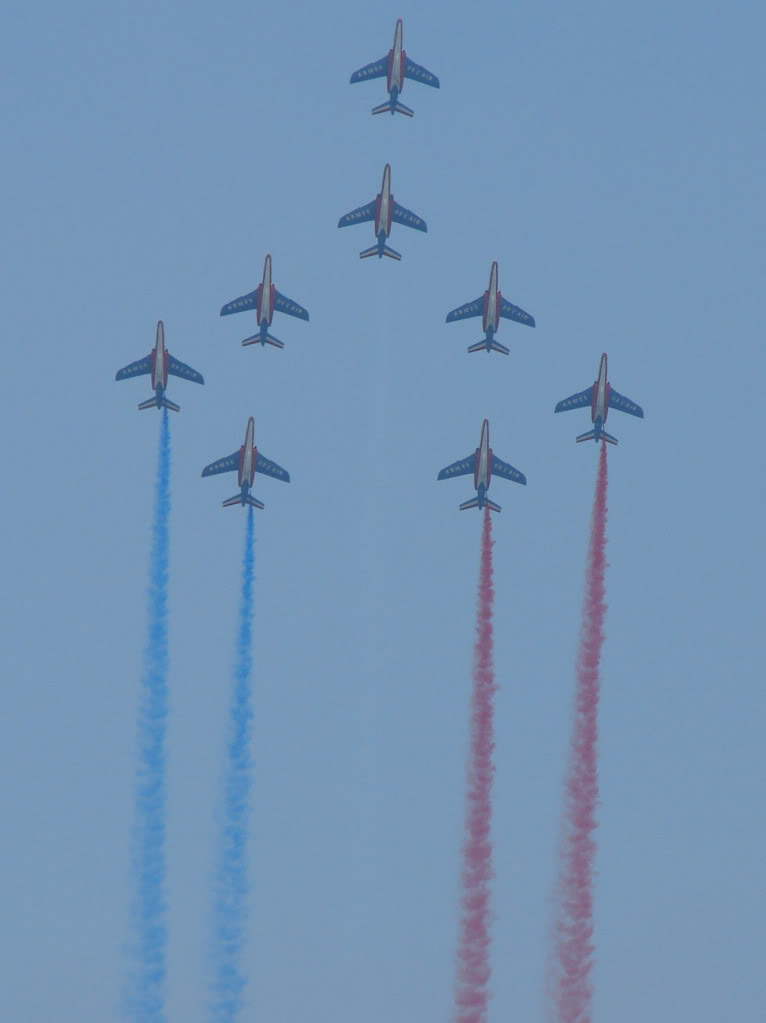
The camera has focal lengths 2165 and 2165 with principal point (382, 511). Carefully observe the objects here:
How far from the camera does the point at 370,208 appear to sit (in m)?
97.4

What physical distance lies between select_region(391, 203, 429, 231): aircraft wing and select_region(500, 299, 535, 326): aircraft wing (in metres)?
5.95

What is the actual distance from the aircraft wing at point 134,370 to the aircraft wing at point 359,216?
11.4 meters

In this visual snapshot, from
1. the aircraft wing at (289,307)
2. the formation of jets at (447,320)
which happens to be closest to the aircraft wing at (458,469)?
the formation of jets at (447,320)

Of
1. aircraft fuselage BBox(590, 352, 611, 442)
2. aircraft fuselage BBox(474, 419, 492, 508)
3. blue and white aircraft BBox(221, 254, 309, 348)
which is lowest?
aircraft fuselage BBox(474, 419, 492, 508)

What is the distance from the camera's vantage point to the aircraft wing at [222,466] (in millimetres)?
94281

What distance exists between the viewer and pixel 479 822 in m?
85.7

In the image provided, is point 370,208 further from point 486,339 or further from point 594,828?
point 594,828

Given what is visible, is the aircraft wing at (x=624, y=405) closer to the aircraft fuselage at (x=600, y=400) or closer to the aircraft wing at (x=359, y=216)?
the aircraft fuselage at (x=600, y=400)

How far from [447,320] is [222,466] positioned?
12444 millimetres

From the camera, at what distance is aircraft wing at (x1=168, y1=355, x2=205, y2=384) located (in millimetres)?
96625

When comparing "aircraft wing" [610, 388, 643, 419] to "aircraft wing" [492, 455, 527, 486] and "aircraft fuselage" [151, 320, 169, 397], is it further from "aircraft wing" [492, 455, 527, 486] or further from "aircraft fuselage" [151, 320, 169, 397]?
"aircraft fuselage" [151, 320, 169, 397]

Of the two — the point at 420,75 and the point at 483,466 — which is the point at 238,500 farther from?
the point at 420,75

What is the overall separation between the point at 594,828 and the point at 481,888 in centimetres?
501

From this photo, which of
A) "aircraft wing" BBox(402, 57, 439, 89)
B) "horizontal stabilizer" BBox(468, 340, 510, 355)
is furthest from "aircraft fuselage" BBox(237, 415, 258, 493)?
"aircraft wing" BBox(402, 57, 439, 89)
